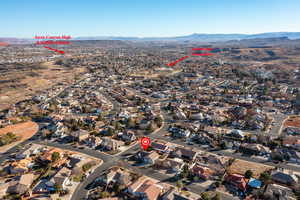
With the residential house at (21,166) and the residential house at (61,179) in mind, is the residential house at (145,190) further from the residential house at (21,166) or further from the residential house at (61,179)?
the residential house at (21,166)

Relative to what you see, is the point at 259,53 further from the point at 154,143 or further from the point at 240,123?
the point at 154,143

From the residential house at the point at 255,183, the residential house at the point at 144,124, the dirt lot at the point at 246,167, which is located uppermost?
the residential house at the point at 144,124

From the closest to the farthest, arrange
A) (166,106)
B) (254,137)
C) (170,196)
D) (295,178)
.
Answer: (170,196)
(295,178)
(254,137)
(166,106)

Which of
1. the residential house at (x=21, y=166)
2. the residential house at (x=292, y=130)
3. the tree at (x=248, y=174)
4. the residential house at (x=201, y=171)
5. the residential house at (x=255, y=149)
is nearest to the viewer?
the tree at (x=248, y=174)

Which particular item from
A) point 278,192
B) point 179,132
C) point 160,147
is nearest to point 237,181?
point 278,192

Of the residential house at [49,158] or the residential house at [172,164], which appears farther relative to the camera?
the residential house at [49,158]

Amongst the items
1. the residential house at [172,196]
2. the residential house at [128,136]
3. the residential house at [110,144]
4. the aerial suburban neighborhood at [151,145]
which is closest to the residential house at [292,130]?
the aerial suburban neighborhood at [151,145]

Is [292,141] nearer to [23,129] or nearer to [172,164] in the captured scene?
[172,164]

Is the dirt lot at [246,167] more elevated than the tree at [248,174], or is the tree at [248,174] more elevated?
the tree at [248,174]

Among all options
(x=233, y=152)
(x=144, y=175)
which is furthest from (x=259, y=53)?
(x=144, y=175)
